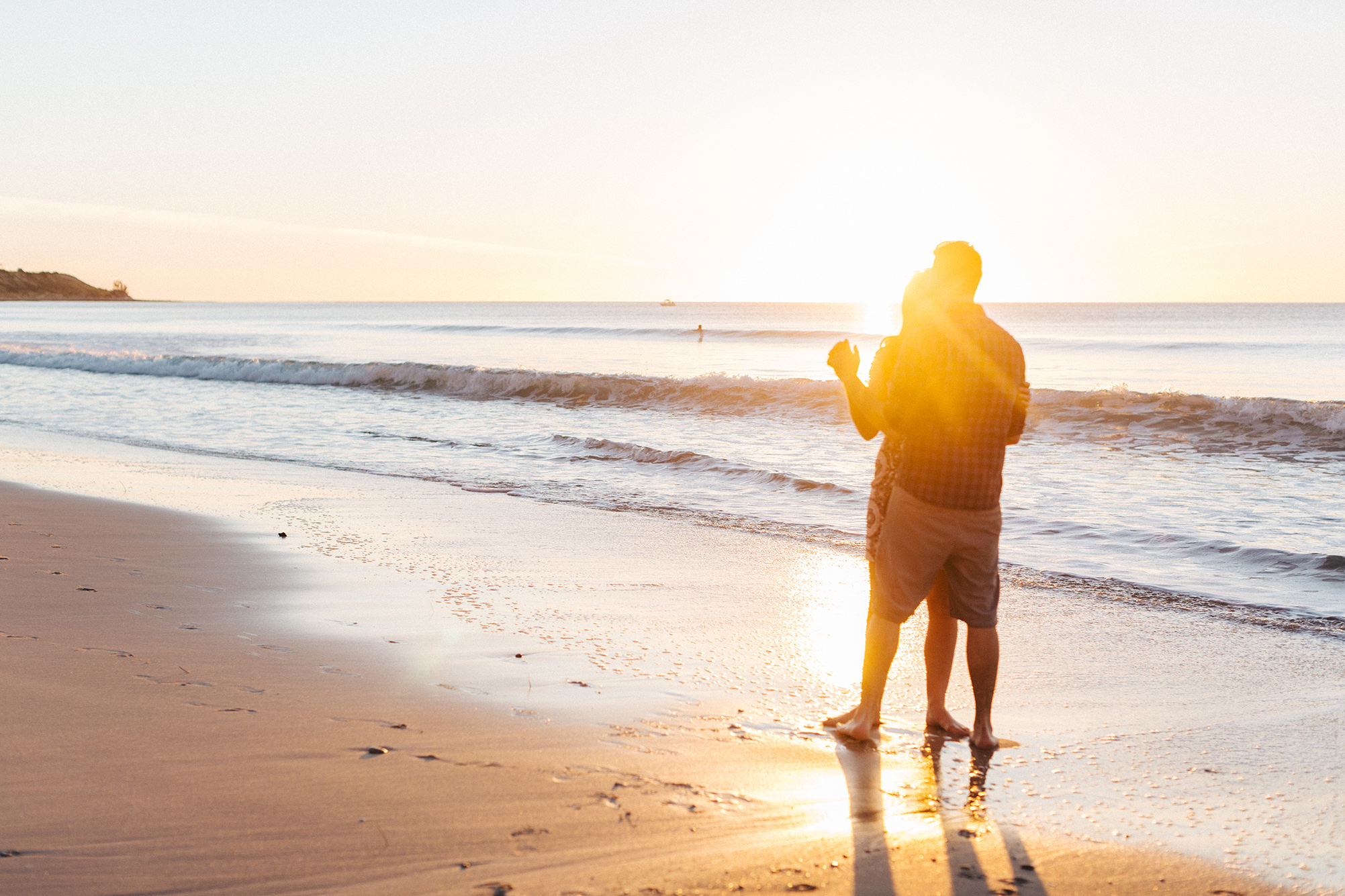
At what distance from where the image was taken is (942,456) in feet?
11.2

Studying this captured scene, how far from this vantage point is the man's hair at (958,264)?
3457 millimetres

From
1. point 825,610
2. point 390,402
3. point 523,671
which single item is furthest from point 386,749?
point 390,402

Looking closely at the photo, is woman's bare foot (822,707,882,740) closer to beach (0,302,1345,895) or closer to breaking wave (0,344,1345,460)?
beach (0,302,1345,895)

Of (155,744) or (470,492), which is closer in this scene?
(155,744)

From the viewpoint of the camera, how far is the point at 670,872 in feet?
8.33

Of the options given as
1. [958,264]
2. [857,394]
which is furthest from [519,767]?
[958,264]

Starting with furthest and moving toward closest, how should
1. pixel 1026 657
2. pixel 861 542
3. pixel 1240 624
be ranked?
pixel 861 542
pixel 1240 624
pixel 1026 657

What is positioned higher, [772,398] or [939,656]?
[772,398]

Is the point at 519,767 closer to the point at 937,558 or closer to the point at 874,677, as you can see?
the point at 874,677

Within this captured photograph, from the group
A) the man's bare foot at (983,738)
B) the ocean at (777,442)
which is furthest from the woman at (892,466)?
the ocean at (777,442)

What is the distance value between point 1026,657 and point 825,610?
121 centimetres

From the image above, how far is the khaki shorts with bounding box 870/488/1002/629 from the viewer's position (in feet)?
11.3

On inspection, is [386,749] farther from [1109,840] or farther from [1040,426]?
[1040,426]

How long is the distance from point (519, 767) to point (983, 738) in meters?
1.67
